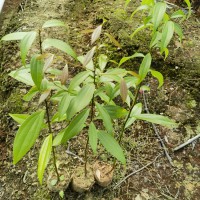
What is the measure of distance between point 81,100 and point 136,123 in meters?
0.98

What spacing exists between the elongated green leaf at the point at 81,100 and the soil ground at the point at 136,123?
28.8 inches

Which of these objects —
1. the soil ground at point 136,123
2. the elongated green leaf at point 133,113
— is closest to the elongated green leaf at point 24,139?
the elongated green leaf at point 133,113

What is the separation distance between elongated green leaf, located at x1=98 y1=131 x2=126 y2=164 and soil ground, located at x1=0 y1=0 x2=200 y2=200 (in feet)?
1.68

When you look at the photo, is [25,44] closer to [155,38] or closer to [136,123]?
[155,38]

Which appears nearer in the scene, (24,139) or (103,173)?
(24,139)

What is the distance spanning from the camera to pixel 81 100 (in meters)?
1.08

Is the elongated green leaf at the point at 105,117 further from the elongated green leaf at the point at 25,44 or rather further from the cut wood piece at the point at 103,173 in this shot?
the cut wood piece at the point at 103,173

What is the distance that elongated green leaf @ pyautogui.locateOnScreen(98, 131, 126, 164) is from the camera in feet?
4.10

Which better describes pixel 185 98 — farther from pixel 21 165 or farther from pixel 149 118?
pixel 21 165

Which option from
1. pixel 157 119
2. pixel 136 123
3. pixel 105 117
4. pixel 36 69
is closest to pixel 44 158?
pixel 105 117

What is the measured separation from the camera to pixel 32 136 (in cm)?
111

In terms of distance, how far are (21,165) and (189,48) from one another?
5.01ft

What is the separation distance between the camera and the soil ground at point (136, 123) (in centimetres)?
171

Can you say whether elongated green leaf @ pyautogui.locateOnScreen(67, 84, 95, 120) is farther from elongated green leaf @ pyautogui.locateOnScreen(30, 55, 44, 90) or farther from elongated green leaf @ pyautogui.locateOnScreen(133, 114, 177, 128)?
elongated green leaf @ pyautogui.locateOnScreen(133, 114, 177, 128)
